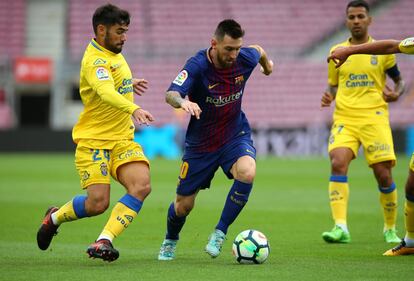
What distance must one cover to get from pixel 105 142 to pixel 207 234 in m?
2.69

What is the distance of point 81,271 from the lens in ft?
24.0

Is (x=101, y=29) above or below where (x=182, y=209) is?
above

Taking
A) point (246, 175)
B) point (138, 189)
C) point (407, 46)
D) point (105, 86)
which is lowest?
point (138, 189)

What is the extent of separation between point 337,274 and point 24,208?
24.4 ft

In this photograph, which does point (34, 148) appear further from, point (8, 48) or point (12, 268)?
point (12, 268)

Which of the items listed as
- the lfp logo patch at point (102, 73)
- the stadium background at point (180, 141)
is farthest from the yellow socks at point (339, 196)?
the lfp logo patch at point (102, 73)

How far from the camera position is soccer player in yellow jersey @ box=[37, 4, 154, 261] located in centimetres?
791

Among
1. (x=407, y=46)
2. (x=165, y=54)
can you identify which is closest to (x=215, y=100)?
(x=407, y=46)

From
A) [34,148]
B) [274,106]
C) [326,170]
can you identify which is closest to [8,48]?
[34,148]

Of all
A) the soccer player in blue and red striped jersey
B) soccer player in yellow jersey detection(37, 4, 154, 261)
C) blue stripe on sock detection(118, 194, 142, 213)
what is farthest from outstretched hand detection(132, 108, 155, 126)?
blue stripe on sock detection(118, 194, 142, 213)

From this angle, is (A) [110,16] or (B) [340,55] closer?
(B) [340,55]

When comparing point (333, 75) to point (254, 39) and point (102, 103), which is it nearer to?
point (102, 103)

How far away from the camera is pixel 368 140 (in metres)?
10.1

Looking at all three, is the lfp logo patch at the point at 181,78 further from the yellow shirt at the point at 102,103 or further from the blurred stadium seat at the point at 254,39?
the blurred stadium seat at the point at 254,39
